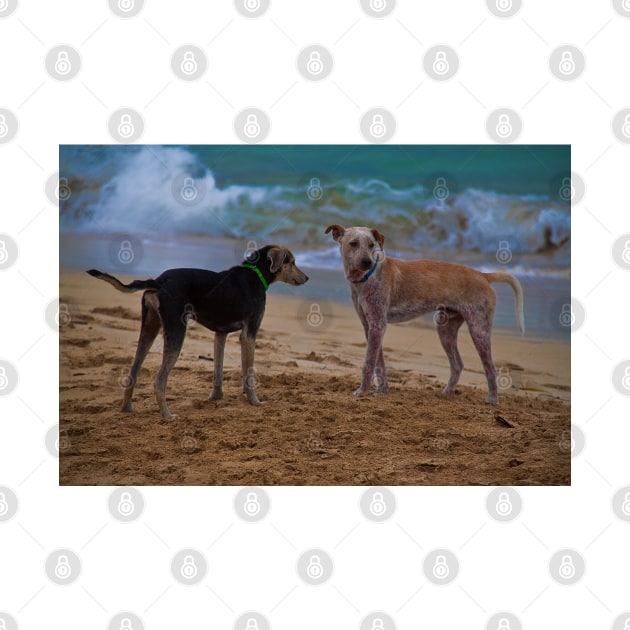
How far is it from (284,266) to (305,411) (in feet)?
4.63

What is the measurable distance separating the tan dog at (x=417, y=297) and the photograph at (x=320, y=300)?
0.02 meters

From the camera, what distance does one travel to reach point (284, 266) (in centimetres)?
725

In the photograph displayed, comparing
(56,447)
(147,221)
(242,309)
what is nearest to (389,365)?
(242,309)

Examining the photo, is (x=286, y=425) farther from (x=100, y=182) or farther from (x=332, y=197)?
(x=100, y=182)

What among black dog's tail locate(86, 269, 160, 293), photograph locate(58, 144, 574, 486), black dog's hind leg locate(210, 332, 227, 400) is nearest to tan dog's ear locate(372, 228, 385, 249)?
photograph locate(58, 144, 574, 486)

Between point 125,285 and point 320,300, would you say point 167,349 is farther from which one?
point 320,300

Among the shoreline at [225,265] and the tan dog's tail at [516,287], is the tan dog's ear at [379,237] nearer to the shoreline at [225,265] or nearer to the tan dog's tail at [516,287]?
the shoreline at [225,265]

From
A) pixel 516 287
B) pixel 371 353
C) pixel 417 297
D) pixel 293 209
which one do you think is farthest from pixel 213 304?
pixel 516 287

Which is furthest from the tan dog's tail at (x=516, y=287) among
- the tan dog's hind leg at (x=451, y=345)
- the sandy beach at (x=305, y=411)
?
the tan dog's hind leg at (x=451, y=345)

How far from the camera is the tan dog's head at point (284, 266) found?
7195mm

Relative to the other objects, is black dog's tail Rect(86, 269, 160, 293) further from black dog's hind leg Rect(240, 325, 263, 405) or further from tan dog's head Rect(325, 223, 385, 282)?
tan dog's head Rect(325, 223, 385, 282)

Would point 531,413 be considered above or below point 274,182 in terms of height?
below

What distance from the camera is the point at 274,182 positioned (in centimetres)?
726

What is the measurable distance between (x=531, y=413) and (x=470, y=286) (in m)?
1.38
